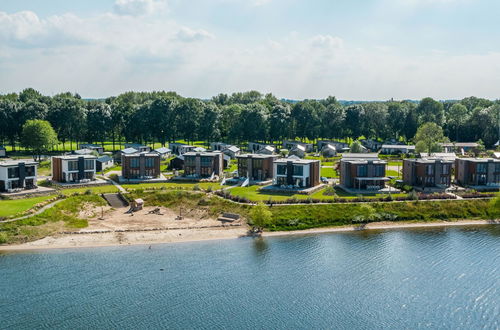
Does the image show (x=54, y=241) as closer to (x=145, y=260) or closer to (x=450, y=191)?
(x=145, y=260)

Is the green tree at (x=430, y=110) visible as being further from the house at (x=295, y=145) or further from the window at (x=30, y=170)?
the window at (x=30, y=170)

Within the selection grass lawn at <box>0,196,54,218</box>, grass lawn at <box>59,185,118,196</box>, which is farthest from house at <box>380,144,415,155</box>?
grass lawn at <box>0,196,54,218</box>

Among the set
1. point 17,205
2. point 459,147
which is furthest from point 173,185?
point 459,147

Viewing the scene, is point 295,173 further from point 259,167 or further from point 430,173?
point 430,173

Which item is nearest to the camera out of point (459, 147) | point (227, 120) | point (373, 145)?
point (459, 147)

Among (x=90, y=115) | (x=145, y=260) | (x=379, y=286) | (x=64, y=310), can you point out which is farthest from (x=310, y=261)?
(x=90, y=115)

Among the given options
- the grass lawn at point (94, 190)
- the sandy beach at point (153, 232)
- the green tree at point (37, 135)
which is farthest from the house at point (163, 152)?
the sandy beach at point (153, 232)
